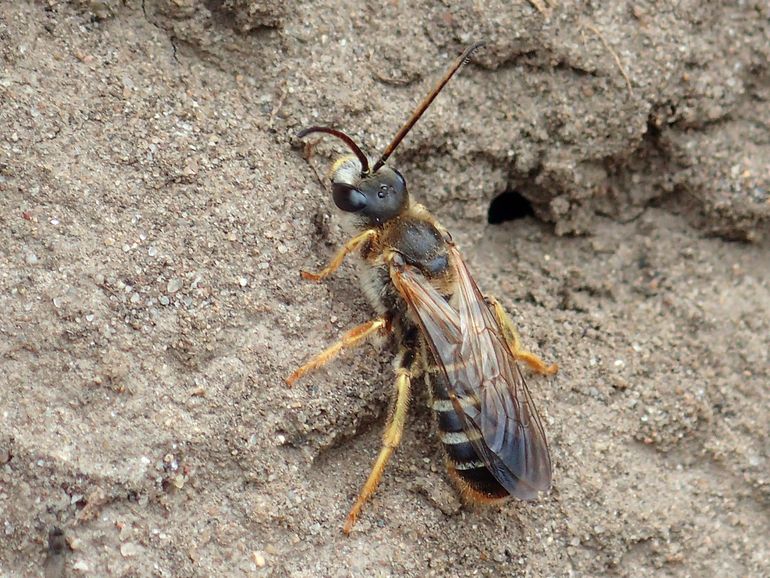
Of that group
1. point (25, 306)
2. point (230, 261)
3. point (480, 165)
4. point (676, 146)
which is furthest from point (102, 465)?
point (676, 146)

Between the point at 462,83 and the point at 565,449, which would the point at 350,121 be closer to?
the point at 462,83

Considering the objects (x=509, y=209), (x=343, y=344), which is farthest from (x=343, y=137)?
(x=509, y=209)

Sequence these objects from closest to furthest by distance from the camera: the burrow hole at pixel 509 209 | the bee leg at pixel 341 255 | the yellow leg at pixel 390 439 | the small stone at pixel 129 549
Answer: the small stone at pixel 129 549, the yellow leg at pixel 390 439, the bee leg at pixel 341 255, the burrow hole at pixel 509 209

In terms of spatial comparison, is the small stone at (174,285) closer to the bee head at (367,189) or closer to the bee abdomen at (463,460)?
the bee head at (367,189)

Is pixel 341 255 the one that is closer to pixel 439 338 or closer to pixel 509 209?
pixel 439 338

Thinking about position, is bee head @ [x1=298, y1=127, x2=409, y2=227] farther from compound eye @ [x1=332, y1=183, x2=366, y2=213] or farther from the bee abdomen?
the bee abdomen

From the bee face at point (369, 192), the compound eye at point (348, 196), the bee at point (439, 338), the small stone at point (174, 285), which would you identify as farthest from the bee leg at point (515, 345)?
the small stone at point (174, 285)
